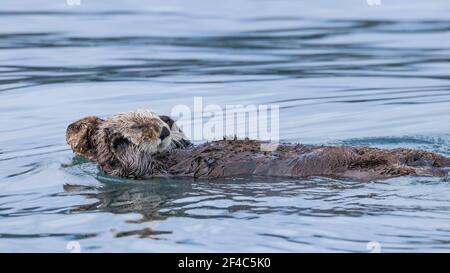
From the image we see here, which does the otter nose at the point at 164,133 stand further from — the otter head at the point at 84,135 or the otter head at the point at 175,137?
the otter head at the point at 84,135

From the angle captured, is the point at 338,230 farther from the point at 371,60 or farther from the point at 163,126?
the point at 371,60

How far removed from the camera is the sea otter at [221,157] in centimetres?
704

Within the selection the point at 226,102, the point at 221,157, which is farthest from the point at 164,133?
the point at 226,102

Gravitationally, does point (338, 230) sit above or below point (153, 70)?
below

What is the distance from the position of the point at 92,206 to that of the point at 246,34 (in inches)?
287

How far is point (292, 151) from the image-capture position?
7.25 m

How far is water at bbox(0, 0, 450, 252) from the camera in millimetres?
6117

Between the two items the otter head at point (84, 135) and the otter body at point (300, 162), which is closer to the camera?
the otter body at point (300, 162)

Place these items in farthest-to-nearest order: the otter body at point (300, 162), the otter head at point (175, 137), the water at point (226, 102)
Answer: the otter head at point (175, 137)
the otter body at point (300, 162)
the water at point (226, 102)

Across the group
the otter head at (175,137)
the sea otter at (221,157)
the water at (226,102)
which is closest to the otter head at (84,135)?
the sea otter at (221,157)

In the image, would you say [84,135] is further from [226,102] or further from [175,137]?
[226,102]

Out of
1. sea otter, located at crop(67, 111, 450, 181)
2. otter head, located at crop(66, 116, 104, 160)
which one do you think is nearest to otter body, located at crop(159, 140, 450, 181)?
sea otter, located at crop(67, 111, 450, 181)
